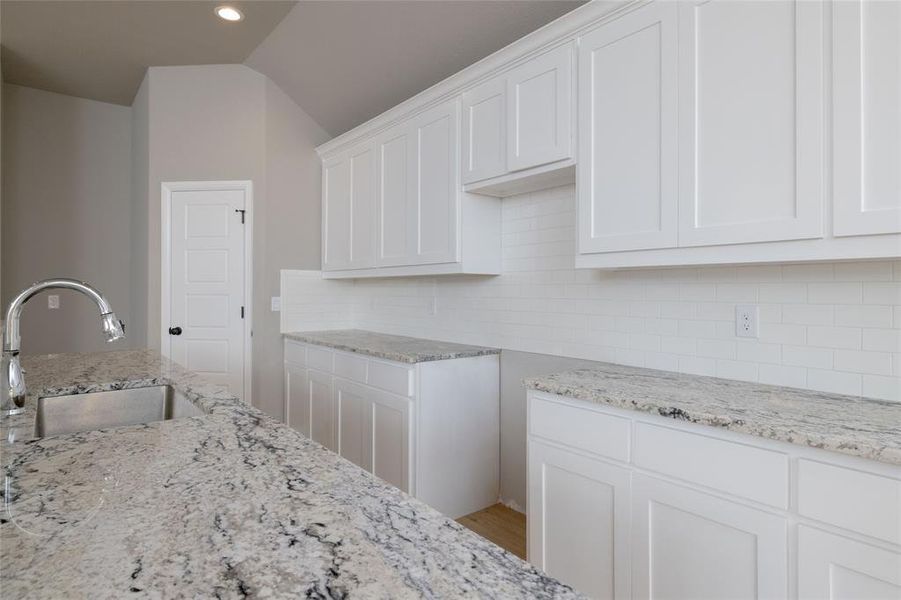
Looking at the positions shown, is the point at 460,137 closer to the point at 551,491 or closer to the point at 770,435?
the point at 551,491

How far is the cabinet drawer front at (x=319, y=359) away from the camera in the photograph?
A: 339cm

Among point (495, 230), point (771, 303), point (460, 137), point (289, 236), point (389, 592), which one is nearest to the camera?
point (389, 592)

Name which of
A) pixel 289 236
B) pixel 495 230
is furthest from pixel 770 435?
pixel 289 236

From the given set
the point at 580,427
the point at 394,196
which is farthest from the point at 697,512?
the point at 394,196

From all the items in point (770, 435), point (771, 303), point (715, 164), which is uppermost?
point (715, 164)

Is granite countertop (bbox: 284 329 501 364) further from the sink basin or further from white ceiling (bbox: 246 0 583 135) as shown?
white ceiling (bbox: 246 0 583 135)

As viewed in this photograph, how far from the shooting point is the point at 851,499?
1.17 meters

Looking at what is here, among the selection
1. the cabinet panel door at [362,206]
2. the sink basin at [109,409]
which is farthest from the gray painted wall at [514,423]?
the sink basin at [109,409]

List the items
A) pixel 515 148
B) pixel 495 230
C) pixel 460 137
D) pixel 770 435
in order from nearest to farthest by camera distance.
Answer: pixel 770 435 < pixel 515 148 < pixel 460 137 < pixel 495 230

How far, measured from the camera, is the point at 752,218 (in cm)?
159

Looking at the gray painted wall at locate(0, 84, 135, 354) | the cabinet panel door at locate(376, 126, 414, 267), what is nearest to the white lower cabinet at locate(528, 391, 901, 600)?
the cabinet panel door at locate(376, 126, 414, 267)

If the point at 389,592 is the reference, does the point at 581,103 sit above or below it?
above

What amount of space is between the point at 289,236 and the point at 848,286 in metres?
3.57

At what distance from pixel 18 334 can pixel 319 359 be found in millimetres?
2296
